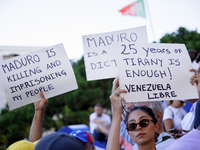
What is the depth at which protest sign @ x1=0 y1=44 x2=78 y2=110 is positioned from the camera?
277 cm

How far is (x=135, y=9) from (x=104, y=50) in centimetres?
569

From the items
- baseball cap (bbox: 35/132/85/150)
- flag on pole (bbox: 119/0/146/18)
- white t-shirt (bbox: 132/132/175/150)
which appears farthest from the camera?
flag on pole (bbox: 119/0/146/18)

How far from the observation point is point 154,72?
2229 millimetres

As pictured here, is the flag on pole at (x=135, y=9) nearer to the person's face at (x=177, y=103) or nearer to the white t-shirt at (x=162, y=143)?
the person's face at (x=177, y=103)

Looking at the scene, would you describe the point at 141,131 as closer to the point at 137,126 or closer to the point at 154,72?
the point at 137,126

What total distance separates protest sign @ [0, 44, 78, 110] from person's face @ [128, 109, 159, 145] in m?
1.07

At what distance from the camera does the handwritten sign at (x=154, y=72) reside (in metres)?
2.14

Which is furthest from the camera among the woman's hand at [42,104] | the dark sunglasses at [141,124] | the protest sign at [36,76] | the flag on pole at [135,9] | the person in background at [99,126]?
the flag on pole at [135,9]

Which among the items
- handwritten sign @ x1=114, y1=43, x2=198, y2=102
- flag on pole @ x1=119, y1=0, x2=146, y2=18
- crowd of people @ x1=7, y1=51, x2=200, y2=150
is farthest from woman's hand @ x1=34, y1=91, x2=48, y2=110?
flag on pole @ x1=119, y1=0, x2=146, y2=18

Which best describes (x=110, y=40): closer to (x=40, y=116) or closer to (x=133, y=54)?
(x=133, y=54)

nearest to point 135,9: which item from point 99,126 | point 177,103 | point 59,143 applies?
point 99,126

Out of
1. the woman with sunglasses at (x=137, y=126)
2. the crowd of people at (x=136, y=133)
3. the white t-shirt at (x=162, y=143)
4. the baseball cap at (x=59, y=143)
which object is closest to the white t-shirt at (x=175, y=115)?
the crowd of people at (x=136, y=133)

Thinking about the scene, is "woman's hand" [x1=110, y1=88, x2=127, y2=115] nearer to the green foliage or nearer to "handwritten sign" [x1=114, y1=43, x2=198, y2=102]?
"handwritten sign" [x1=114, y1=43, x2=198, y2=102]

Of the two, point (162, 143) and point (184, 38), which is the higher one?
point (184, 38)
